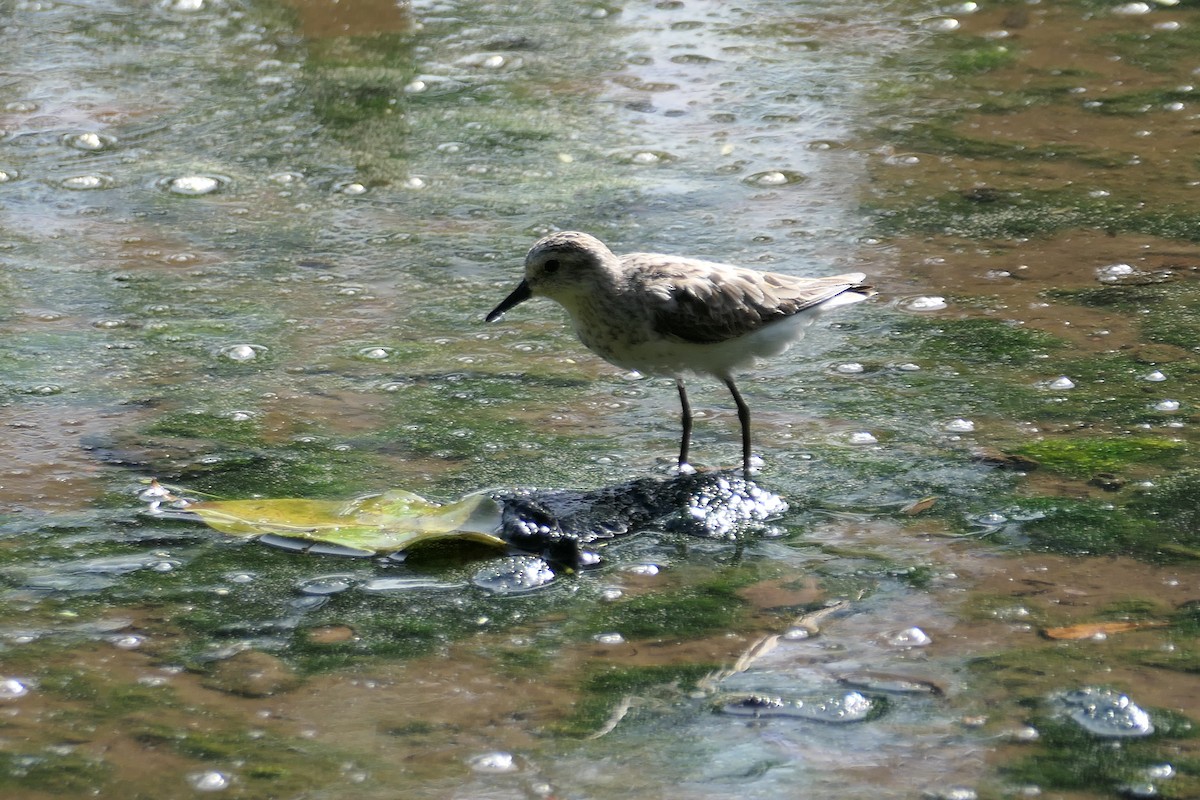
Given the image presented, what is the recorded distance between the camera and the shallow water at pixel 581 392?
3148 mm

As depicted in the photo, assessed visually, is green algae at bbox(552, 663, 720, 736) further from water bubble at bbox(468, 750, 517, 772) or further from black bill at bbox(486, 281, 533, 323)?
black bill at bbox(486, 281, 533, 323)

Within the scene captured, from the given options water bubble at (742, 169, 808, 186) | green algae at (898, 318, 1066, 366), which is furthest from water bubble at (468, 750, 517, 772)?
water bubble at (742, 169, 808, 186)

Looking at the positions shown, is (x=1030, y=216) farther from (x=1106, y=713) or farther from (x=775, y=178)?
(x=1106, y=713)

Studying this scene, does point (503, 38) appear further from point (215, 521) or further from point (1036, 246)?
point (215, 521)

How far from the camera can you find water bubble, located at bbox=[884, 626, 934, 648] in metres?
3.47

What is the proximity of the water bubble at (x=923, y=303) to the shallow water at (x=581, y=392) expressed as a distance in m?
0.03

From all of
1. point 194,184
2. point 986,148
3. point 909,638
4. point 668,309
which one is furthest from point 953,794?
point 194,184

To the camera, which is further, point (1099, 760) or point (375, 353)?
point (375, 353)

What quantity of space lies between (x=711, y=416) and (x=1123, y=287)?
1.78 m

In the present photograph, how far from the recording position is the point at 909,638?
3496 mm

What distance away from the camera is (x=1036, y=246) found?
6.07m

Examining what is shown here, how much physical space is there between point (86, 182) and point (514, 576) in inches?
153

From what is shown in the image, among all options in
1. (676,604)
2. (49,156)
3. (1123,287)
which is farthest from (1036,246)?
(49,156)

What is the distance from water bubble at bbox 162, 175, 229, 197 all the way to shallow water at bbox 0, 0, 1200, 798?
39mm
